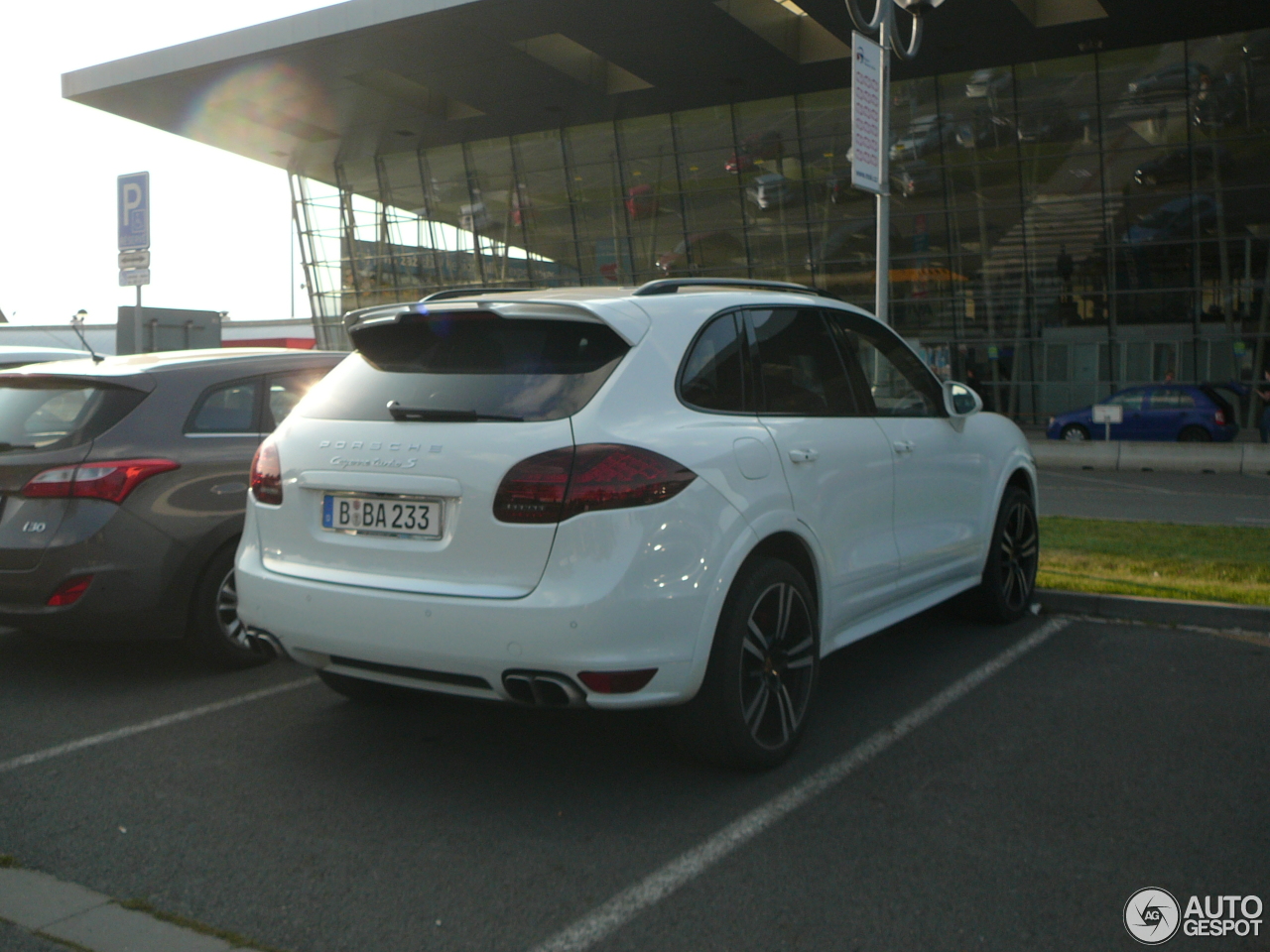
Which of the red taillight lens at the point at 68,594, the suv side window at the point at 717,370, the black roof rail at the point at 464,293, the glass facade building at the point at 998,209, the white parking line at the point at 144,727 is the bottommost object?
the white parking line at the point at 144,727

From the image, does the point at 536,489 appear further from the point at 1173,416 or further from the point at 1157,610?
the point at 1173,416

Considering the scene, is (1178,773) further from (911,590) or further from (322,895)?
(322,895)

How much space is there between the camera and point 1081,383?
32.1 metres

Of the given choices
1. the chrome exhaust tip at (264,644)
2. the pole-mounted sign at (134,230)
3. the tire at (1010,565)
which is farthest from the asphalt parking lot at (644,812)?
the pole-mounted sign at (134,230)

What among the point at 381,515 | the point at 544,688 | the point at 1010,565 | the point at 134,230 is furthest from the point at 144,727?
the point at 134,230

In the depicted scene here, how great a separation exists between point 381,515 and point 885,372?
2523 millimetres

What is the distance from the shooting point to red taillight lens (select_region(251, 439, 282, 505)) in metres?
4.30

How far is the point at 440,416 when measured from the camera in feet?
13.0

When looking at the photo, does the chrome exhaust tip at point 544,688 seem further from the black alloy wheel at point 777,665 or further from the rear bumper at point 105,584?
the rear bumper at point 105,584

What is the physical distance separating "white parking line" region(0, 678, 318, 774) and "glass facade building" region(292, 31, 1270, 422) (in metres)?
29.7

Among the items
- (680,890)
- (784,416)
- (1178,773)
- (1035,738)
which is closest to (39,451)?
(784,416)

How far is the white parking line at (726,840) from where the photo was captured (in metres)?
3.07

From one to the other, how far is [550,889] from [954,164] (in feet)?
106

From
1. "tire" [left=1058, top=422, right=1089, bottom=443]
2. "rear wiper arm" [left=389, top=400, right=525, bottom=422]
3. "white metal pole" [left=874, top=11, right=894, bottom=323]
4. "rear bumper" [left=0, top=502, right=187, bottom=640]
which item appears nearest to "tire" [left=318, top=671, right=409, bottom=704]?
"rear bumper" [left=0, top=502, right=187, bottom=640]
